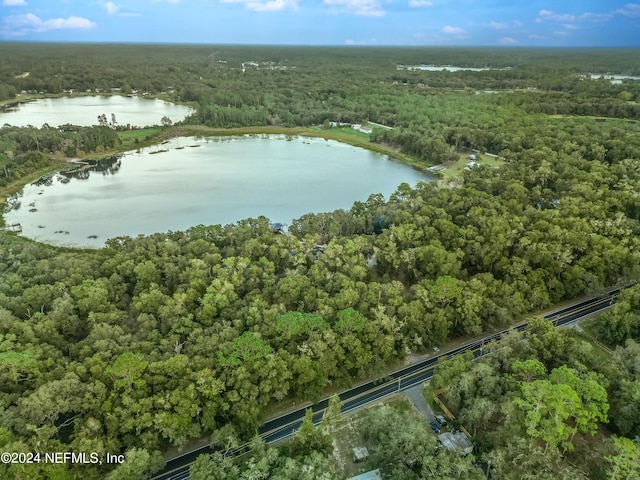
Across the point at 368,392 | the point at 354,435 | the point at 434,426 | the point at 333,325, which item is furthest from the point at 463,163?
the point at 354,435

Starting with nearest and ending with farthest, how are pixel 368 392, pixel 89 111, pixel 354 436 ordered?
pixel 354 436
pixel 368 392
pixel 89 111

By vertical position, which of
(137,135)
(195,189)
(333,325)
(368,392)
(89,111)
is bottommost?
(368,392)

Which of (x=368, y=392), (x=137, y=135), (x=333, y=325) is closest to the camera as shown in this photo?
(x=368, y=392)

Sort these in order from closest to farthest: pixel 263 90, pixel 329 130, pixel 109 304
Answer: pixel 109 304, pixel 329 130, pixel 263 90

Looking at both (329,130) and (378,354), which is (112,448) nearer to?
(378,354)

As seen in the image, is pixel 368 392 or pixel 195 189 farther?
pixel 195 189

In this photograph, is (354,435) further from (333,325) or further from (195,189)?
(195,189)

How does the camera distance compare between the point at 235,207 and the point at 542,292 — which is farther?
the point at 235,207

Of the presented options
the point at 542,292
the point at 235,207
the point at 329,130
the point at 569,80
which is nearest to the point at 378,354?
the point at 542,292
